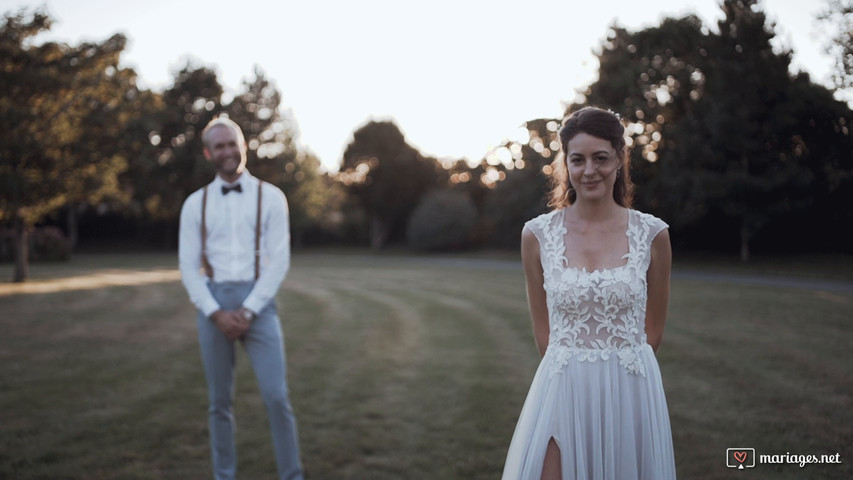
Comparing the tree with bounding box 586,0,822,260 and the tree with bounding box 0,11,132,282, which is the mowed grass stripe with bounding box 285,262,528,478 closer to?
the tree with bounding box 586,0,822,260

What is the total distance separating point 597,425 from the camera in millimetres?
2408

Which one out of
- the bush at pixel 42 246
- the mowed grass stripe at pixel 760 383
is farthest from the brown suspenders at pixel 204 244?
the bush at pixel 42 246

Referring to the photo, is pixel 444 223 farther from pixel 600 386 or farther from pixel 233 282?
pixel 600 386

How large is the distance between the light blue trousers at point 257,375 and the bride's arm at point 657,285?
2216mm

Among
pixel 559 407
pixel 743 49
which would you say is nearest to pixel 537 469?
pixel 559 407

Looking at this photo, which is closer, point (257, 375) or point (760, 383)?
point (257, 375)

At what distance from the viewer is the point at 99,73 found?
18781mm

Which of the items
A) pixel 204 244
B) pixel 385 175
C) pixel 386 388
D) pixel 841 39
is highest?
pixel 385 175

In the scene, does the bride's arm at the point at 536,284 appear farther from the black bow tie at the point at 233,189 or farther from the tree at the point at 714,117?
the tree at the point at 714,117

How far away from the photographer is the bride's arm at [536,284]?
2701 mm

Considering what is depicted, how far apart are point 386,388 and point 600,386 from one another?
4.58 meters

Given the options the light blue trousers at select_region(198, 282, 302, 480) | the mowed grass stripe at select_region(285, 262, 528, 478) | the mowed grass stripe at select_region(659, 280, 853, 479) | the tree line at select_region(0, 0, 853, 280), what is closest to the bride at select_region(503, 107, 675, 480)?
the tree line at select_region(0, 0, 853, 280)

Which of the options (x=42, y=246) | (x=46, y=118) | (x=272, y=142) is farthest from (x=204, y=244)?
(x=272, y=142)

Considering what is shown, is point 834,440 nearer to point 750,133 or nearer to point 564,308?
point 564,308
